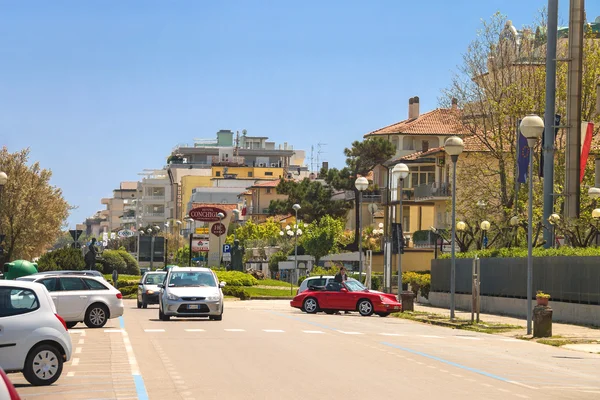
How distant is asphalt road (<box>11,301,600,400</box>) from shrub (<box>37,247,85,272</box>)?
103 ft

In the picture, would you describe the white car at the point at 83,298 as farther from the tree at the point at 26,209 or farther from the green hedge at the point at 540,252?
the tree at the point at 26,209

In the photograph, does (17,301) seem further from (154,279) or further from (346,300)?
(154,279)

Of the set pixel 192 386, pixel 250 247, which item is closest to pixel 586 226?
pixel 192 386

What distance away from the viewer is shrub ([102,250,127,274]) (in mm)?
84456

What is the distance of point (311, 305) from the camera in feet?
139

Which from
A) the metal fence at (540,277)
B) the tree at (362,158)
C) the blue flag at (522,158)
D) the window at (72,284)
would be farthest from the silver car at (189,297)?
the tree at (362,158)

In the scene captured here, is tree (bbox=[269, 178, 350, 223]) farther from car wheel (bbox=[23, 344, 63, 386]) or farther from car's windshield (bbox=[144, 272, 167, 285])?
car wheel (bbox=[23, 344, 63, 386])

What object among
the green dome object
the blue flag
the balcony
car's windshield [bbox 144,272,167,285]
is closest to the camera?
the green dome object

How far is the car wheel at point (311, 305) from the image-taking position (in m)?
42.2

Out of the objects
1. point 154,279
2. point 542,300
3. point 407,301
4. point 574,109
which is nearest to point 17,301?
point 542,300

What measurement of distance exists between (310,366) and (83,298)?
12.7 meters

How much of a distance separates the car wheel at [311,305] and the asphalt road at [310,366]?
11.6 metres

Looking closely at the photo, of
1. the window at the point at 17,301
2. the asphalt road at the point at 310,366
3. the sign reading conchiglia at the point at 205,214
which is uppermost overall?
the sign reading conchiglia at the point at 205,214

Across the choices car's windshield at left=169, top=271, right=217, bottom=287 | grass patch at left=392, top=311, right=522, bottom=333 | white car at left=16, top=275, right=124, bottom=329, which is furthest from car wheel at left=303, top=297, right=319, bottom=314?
white car at left=16, top=275, right=124, bottom=329
